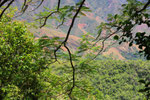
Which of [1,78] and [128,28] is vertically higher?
[128,28]

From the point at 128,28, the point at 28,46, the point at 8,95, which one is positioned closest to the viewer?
the point at 128,28

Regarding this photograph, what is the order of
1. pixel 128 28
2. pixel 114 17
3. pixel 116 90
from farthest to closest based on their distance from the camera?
pixel 116 90 → pixel 114 17 → pixel 128 28

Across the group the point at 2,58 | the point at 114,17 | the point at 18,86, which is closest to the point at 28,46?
the point at 2,58

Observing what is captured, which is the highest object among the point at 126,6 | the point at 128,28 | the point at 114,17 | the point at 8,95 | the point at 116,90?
the point at 126,6

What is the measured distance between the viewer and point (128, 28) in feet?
5.84

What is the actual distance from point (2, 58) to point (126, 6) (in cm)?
699

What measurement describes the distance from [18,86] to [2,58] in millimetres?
1842

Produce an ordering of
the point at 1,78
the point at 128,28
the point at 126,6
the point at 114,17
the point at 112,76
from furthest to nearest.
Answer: the point at 112,76
the point at 1,78
the point at 114,17
the point at 126,6
the point at 128,28

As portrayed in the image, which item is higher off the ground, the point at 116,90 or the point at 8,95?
the point at 8,95

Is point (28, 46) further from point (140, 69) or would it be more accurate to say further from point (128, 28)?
point (140, 69)

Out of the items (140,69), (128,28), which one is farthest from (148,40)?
(140,69)

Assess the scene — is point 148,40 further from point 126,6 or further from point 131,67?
point 131,67

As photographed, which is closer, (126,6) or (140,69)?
(126,6)

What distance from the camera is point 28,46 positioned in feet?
28.7
